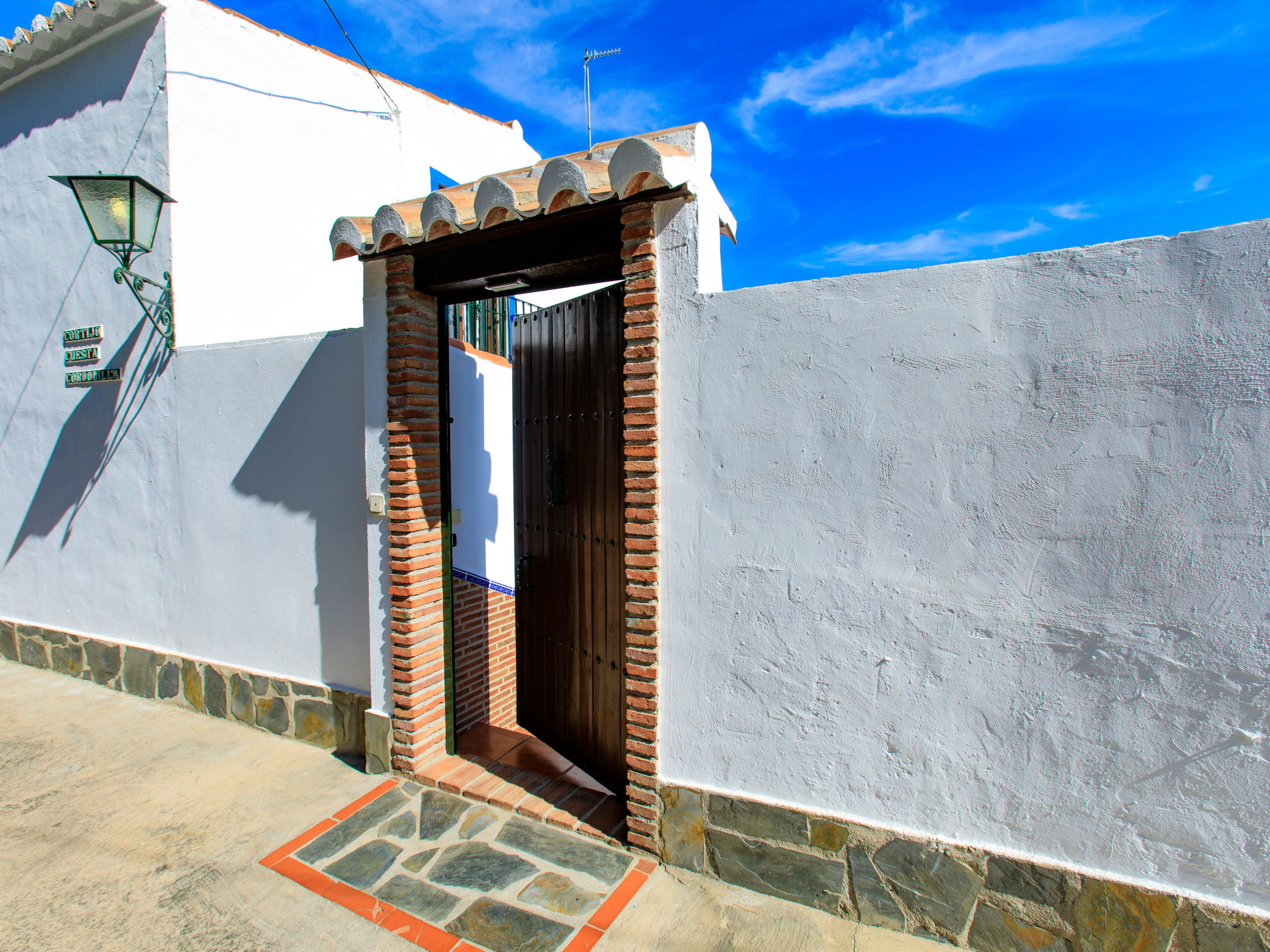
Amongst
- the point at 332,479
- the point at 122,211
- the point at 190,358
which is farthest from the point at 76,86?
the point at 332,479

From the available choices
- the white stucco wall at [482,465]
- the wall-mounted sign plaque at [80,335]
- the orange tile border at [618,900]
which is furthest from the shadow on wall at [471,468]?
the wall-mounted sign plaque at [80,335]

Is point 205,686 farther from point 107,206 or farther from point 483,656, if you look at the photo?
point 107,206

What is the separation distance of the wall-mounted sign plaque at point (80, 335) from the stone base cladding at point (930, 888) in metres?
5.78

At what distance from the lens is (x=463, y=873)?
9.57 feet

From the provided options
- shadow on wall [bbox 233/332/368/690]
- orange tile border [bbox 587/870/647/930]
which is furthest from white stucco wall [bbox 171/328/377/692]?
orange tile border [bbox 587/870/647/930]

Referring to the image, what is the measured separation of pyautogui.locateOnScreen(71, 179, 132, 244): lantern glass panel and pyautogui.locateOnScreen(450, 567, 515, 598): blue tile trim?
3.23m

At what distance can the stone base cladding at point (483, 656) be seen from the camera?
451cm

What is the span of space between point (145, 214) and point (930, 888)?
20.4 feet

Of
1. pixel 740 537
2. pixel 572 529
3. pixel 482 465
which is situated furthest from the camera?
pixel 482 465

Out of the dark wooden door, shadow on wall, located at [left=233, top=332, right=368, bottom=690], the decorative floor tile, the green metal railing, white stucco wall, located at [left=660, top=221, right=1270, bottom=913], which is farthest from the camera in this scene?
the green metal railing

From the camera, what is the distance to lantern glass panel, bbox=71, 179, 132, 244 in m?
4.25

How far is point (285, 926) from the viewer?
263cm

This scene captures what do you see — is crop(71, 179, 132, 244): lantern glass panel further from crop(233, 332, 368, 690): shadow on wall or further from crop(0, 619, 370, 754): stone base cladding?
crop(0, 619, 370, 754): stone base cladding

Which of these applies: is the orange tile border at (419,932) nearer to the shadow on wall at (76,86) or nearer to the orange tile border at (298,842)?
the orange tile border at (298,842)
